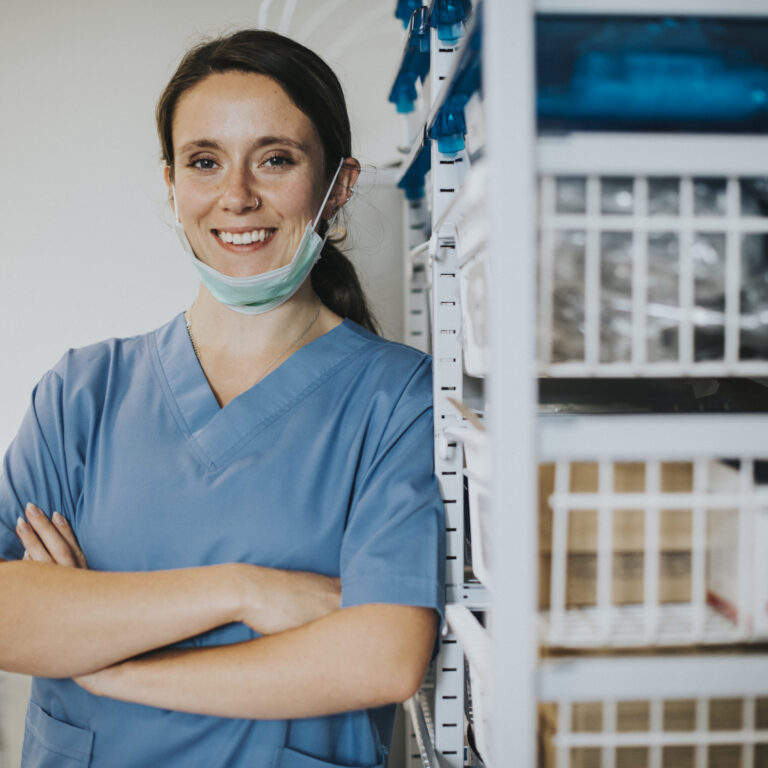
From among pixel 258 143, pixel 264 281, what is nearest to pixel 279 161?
pixel 258 143

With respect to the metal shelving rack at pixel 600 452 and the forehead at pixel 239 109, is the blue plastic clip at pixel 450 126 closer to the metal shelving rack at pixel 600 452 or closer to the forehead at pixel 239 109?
the metal shelving rack at pixel 600 452

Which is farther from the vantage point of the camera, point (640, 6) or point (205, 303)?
point (205, 303)

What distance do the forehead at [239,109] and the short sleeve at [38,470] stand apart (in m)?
0.47

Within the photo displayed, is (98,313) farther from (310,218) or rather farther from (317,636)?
(317,636)

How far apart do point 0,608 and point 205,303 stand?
541mm

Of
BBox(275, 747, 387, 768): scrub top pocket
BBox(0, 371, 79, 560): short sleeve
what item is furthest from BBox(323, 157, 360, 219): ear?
BBox(275, 747, 387, 768): scrub top pocket

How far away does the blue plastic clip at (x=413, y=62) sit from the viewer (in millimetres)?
941

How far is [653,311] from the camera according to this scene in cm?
59

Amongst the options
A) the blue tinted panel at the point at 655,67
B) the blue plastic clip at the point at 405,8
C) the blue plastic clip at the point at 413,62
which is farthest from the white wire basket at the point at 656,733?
the blue plastic clip at the point at 405,8

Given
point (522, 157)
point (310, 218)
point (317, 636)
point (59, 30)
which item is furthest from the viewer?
point (59, 30)

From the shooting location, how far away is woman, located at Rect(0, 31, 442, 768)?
0.81 meters

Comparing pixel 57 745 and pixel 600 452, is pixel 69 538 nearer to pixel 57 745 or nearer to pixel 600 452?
pixel 57 745

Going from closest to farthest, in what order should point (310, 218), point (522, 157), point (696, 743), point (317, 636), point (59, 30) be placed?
1. point (522, 157)
2. point (696, 743)
3. point (317, 636)
4. point (310, 218)
5. point (59, 30)

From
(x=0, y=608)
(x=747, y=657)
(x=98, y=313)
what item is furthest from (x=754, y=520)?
(x=98, y=313)
